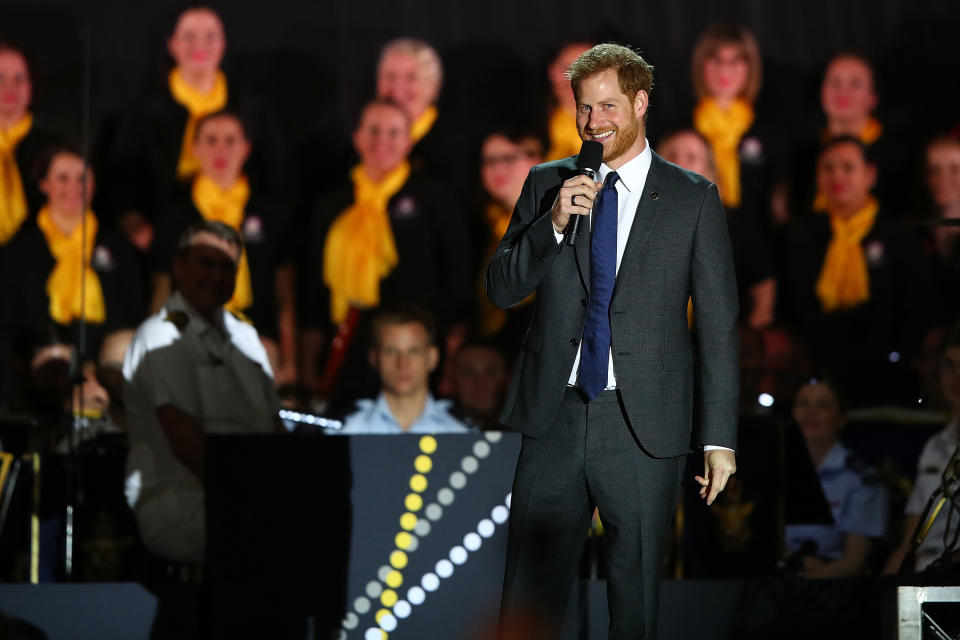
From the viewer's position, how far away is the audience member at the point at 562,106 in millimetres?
7605

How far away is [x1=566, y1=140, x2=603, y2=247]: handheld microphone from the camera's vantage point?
2.62 m

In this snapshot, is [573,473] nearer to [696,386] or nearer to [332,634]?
[696,386]

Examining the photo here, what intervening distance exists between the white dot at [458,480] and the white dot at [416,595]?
1.04ft

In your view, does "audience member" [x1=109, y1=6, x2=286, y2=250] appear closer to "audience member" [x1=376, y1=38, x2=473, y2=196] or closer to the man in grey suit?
"audience member" [x1=376, y1=38, x2=473, y2=196]

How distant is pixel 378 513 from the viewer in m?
3.78

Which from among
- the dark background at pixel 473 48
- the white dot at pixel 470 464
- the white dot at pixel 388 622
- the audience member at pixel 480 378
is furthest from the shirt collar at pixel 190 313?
the dark background at pixel 473 48

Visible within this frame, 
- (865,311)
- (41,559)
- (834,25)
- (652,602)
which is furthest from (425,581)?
(834,25)

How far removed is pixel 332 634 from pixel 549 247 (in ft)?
5.28

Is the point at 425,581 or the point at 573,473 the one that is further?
the point at 425,581

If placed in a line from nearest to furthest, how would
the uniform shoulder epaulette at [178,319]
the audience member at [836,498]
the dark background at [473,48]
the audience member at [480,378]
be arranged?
the uniform shoulder epaulette at [178,319] < the audience member at [836,498] < the audience member at [480,378] < the dark background at [473,48]

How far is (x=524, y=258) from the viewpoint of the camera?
8.95 ft

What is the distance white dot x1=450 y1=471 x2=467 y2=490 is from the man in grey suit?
92 centimetres

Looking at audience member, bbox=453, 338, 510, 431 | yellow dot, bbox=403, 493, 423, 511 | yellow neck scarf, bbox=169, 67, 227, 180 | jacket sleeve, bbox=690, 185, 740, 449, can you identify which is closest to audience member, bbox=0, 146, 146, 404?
yellow neck scarf, bbox=169, 67, 227, 180

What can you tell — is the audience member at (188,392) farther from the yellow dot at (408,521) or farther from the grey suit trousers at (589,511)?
the grey suit trousers at (589,511)
